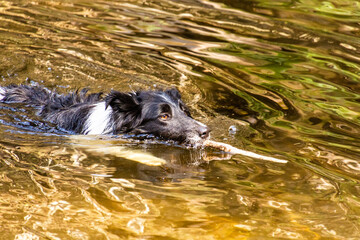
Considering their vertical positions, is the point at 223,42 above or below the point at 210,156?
above

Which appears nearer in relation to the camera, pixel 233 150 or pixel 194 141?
pixel 233 150

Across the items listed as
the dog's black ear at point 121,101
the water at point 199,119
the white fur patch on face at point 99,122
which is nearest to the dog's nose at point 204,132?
the water at point 199,119

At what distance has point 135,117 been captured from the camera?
7.04 m

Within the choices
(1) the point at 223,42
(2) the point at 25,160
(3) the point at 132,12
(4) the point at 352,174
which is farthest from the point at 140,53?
(4) the point at 352,174

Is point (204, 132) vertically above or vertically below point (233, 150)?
above

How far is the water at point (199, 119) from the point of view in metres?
4.75

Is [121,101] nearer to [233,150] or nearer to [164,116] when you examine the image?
[164,116]

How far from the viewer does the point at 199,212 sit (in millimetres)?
4875

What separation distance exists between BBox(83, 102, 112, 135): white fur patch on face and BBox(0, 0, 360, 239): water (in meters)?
0.16

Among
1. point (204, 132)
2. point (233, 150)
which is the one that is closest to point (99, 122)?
point (204, 132)

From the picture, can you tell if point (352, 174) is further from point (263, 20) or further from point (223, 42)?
point (263, 20)

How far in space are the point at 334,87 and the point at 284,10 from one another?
4436mm

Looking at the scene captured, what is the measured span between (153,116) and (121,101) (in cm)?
50

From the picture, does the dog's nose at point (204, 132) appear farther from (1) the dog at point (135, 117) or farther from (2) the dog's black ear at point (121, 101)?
(2) the dog's black ear at point (121, 101)
